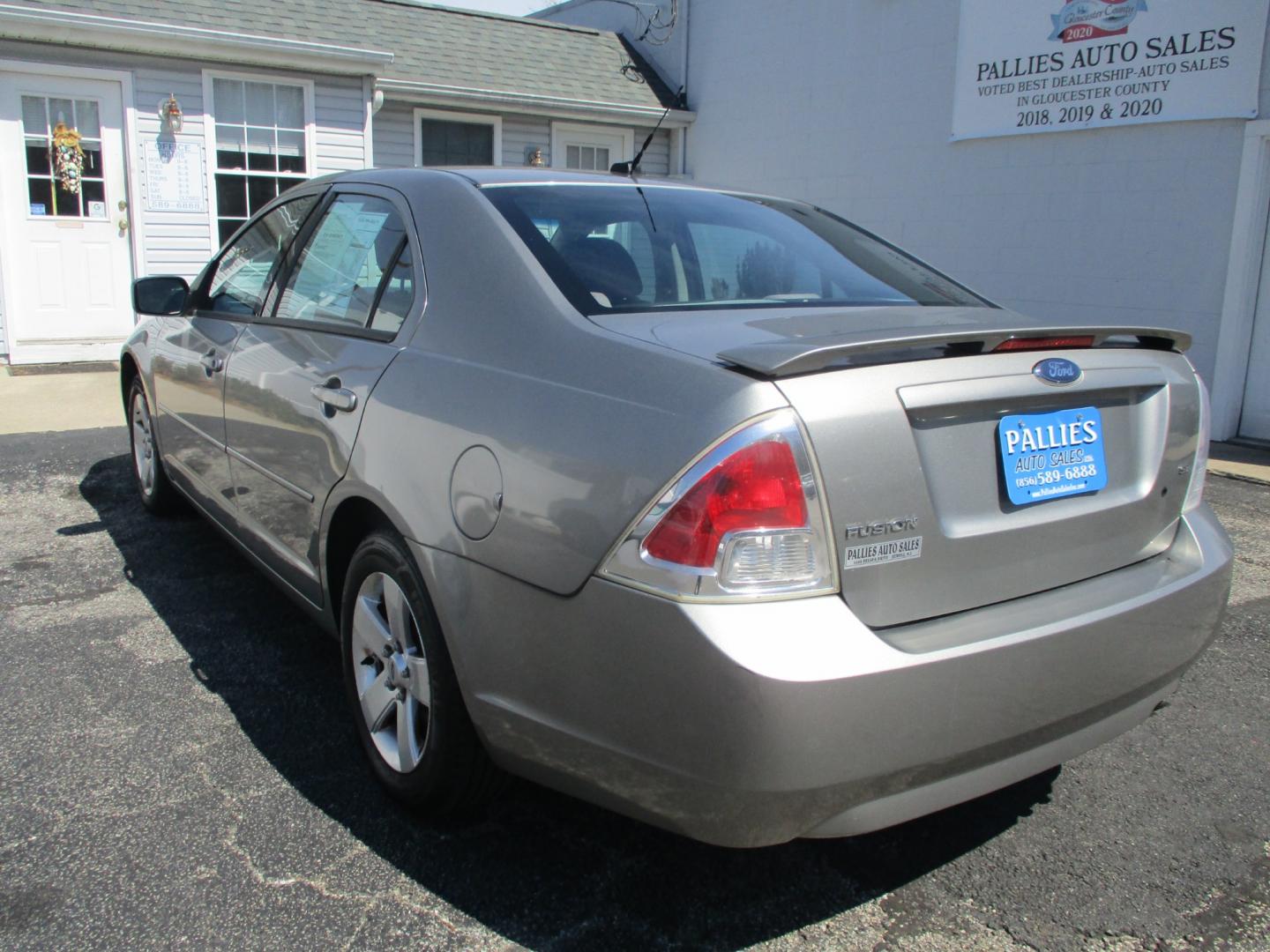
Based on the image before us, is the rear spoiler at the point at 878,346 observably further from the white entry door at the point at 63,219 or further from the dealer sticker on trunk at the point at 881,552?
the white entry door at the point at 63,219

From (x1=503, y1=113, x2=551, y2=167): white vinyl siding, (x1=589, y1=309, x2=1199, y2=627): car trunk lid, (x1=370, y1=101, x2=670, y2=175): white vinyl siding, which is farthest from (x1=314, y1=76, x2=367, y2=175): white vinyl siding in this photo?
(x1=589, y1=309, x2=1199, y2=627): car trunk lid

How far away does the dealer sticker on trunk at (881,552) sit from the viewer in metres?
1.91

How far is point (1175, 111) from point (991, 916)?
809 cm

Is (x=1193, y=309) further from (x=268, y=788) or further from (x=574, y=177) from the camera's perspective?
(x=268, y=788)

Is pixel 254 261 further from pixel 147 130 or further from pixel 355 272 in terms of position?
pixel 147 130

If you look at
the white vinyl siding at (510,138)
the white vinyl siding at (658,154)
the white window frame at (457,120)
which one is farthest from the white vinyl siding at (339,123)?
the white vinyl siding at (658,154)

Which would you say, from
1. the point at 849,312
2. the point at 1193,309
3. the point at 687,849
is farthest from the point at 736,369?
the point at 1193,309

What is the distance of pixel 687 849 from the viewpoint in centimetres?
254

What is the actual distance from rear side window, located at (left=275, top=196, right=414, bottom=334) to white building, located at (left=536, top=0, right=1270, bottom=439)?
6586 millimetres

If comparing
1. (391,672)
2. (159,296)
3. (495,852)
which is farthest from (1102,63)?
(495,852)

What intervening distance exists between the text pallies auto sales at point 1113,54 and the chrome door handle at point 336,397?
7962mm

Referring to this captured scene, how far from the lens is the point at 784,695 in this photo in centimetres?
179

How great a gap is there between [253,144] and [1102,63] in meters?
7.81

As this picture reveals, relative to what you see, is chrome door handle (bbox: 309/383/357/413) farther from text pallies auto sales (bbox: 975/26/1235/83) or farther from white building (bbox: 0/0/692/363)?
white building (bbox: 0/0/692/363)
